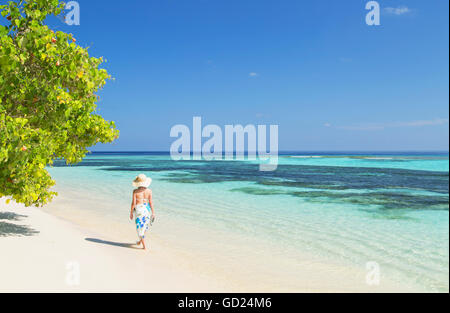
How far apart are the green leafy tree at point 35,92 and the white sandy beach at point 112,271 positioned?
133 cm

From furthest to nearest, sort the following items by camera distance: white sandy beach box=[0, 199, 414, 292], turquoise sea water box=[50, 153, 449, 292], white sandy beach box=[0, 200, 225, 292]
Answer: turquoise sea water box=[50, 153, 449, 292], white sandy beach box=[0, 199, 414, 292], white sandy beach box=[0, 200, 225, 292]

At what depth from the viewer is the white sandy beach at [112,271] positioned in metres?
5.71

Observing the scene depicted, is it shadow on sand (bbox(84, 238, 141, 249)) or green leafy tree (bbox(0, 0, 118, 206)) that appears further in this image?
shadow on sand (bbox(84, 238, 141, 249))

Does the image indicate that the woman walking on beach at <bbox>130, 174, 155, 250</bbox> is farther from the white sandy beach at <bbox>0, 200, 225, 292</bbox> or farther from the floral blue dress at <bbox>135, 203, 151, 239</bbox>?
the white sandy beach at <bbox>0, 200, 225, 292</bbox>

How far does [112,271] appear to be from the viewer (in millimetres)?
6395

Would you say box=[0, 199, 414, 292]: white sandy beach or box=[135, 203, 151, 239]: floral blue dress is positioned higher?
box=[135, 203, 151, 239]: floral blue dress

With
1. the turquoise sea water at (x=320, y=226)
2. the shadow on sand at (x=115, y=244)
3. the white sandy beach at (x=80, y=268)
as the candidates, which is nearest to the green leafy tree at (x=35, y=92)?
the white sandy beach at (x=80, y=268)

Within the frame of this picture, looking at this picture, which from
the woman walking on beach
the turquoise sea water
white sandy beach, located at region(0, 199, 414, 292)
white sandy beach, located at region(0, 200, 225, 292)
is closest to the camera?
white sandy beach, located at region(0, 200, 225, 292)

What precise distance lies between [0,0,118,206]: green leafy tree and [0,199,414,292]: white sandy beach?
Result: 1.33 meters

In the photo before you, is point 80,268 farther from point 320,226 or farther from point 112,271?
point 320,226

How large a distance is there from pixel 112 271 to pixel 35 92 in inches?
163

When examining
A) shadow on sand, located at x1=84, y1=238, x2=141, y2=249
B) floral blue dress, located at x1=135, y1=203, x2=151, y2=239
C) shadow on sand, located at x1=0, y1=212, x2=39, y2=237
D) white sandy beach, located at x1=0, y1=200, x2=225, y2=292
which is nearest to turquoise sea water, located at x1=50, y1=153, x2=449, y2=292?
shadow on sand, located at x1=84, y1=238, x2=141, y2=249

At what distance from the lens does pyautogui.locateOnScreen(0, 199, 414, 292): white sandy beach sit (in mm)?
5707

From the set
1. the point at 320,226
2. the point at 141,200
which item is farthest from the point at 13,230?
the point at 320,226
